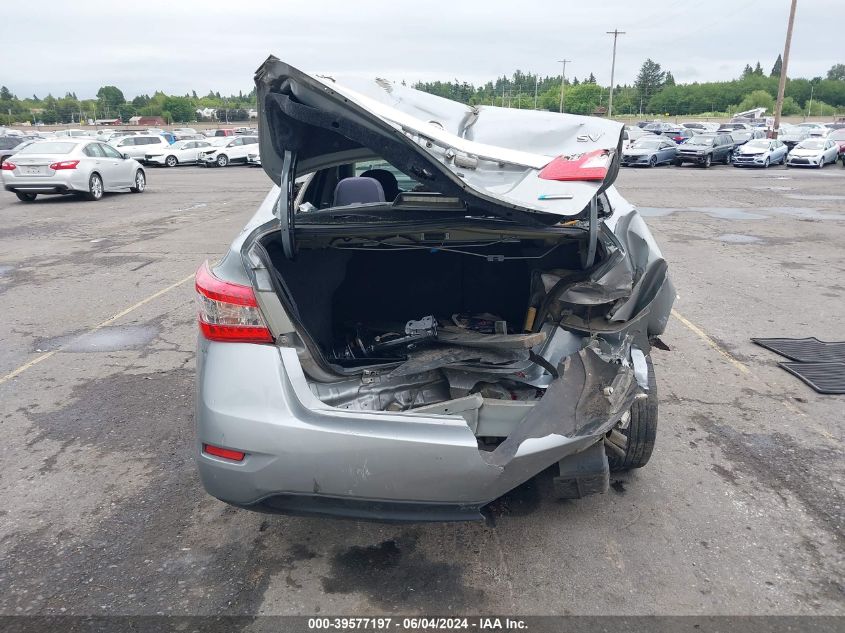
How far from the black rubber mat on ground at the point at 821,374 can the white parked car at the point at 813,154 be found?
93.2 feet

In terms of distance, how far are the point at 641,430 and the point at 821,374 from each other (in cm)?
260

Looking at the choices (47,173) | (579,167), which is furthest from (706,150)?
A: (579,167)

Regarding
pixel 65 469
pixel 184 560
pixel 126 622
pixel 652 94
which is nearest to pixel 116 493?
pixel 65 469

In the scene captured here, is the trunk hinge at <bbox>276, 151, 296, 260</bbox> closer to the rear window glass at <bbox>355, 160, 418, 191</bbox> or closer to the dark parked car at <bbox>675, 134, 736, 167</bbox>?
the rear window glass at <bbox>355, 160, 418, 191</bbox>

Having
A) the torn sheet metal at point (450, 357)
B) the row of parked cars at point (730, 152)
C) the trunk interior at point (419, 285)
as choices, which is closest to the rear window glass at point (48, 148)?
the trunk interior at point (419, 285)

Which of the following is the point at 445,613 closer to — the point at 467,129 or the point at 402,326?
the point at 402,326

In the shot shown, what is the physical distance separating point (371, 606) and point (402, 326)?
169 centimetres

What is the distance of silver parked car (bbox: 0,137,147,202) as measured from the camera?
17.4m

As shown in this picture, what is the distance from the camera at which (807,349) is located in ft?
19.7

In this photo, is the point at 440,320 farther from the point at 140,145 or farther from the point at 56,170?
the point at 140,145

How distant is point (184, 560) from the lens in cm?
320

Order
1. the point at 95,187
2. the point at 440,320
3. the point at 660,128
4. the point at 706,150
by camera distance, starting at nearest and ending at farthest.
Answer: the point at 440,320 → the point at 95,187 → the point at 706,150 → the point at 660,128

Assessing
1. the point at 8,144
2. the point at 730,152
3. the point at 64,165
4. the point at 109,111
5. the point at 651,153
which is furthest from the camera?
the point at 109,111

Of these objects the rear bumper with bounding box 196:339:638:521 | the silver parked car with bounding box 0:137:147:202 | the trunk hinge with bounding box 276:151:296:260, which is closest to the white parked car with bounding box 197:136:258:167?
the silver parked car with bounding box 0:137:147:202
